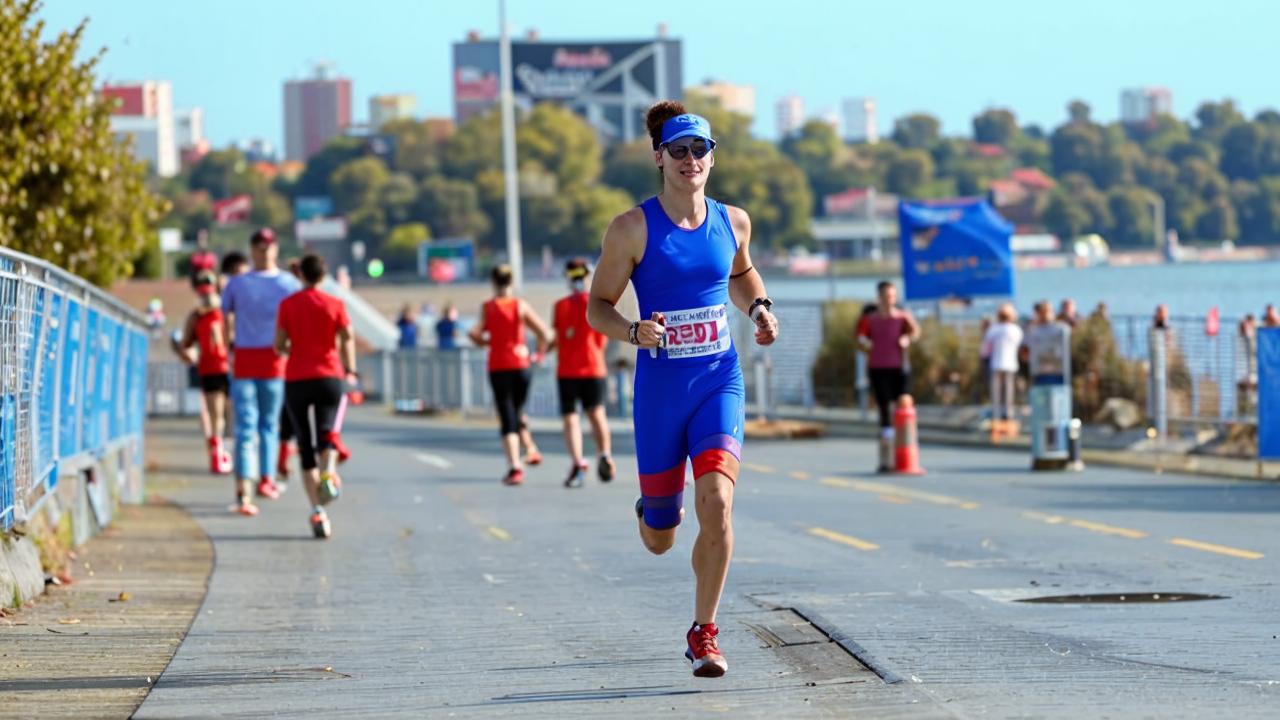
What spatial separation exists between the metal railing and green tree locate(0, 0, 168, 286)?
1480mm

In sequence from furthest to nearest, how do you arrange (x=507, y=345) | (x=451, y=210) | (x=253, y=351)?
(x=451, y=210)
(x=507, y=345)
(x=253, y=351)

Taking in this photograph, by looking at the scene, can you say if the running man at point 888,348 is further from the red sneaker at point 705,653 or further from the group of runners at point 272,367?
the red sneaker at point 705,653

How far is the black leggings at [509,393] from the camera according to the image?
18.2 meters

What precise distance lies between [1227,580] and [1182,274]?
122 meters

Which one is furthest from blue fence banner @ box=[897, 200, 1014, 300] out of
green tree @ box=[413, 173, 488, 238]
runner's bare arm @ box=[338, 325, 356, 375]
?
green tree @ box=[413, 173, 488, 238]

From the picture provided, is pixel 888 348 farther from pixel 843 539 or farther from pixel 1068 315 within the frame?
pixel 1068 315

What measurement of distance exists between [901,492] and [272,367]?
16.8 feet

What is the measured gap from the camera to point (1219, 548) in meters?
12.4

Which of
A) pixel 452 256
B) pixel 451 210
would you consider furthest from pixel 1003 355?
pixel 451 210

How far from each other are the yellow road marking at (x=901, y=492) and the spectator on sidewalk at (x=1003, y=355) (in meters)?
7.78

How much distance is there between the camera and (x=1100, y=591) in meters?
10.4

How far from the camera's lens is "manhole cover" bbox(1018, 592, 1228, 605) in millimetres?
9922

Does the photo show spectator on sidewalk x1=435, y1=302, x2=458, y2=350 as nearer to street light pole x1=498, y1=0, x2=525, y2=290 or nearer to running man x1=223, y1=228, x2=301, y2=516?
street light pole x1=498, y1=0, x2=525, y2=290

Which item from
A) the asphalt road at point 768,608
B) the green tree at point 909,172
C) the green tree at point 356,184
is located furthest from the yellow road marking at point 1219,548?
the green tree at point 356,184
